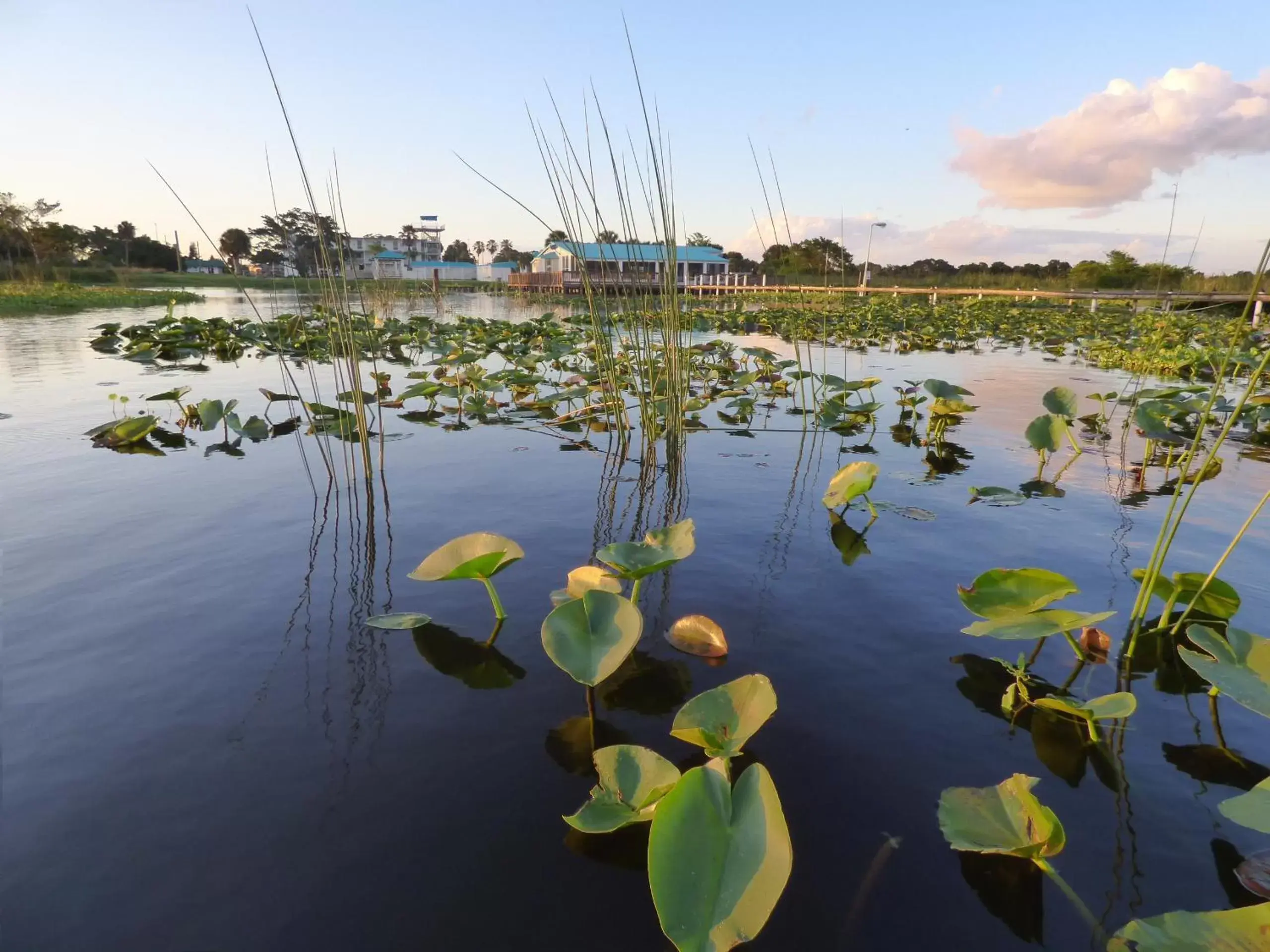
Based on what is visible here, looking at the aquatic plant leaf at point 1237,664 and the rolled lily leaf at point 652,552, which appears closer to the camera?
the aquatic plant leaf at point 1237,664

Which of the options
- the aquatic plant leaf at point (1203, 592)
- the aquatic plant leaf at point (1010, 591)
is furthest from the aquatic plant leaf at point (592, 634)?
the aquatic plant leaf at point (1203, 592)

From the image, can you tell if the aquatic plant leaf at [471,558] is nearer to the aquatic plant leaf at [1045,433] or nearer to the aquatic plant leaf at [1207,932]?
the aquatic plant leaf at [1207,932]

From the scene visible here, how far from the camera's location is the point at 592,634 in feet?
3.86

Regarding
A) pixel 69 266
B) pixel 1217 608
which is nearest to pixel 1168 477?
pixel 1217 608

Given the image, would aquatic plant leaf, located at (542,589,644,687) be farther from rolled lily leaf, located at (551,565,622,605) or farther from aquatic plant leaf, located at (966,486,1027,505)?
aquatic plant leaf, located at (966,486,1027,505)

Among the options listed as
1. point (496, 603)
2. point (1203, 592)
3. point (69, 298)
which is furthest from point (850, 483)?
point (69, 298)

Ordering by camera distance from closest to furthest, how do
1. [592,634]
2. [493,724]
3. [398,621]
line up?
[592,634], [493,724], [398,621]

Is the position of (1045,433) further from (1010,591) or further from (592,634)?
(592,634)

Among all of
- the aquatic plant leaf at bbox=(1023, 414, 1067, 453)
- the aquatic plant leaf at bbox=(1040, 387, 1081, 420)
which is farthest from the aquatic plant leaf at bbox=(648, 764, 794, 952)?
the aquatic plant leaf at bbox=(1040, 387, 1081, 420)

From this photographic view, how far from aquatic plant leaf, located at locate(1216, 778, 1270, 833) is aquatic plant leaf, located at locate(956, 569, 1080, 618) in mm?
560

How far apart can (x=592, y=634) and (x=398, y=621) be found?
22.7 inches

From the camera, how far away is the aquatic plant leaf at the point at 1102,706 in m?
1.09

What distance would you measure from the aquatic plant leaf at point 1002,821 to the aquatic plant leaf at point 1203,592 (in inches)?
31.4

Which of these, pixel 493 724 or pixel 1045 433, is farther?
pixel 1045 433
